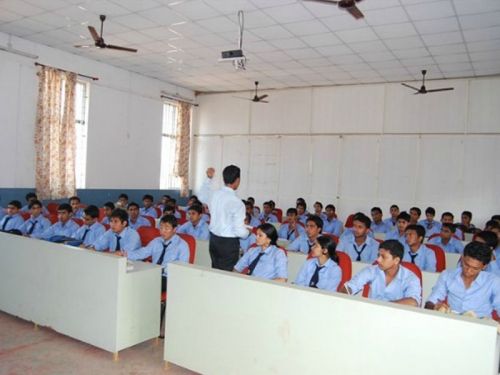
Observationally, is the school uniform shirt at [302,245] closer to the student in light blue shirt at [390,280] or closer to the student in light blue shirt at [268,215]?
the student in light blue shirt at [390,280]

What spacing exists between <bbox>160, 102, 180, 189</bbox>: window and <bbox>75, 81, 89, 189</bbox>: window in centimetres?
247

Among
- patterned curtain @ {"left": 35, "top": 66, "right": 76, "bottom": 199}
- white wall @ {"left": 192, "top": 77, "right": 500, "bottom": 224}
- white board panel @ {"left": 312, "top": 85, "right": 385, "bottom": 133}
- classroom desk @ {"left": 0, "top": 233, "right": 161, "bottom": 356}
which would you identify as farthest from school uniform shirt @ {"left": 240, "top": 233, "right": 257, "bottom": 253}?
white board panel @ {"left": 312, "top": 85, "right": 385, "bottom": 133}


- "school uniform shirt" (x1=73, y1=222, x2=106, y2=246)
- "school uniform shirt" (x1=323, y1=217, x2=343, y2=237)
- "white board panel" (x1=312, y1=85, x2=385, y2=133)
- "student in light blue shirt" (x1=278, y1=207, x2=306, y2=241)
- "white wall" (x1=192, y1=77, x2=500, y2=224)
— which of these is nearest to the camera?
"school uniform shirt" (x1=73, y1=222, x2=106, y2=246)

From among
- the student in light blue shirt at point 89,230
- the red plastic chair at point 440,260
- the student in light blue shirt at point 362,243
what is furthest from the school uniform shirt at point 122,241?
the red plastic chair at point 440,260

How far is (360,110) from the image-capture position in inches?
394

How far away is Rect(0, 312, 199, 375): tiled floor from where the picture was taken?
126 inches

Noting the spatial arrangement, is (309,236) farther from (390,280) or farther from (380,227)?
(380,227)

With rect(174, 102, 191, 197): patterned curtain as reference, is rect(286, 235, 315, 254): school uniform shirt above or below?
below

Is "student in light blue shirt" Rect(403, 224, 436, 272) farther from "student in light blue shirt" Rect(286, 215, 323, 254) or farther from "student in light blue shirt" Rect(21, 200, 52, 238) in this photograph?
"student in light blue shirt" Rect(21, 200, 52, 238)

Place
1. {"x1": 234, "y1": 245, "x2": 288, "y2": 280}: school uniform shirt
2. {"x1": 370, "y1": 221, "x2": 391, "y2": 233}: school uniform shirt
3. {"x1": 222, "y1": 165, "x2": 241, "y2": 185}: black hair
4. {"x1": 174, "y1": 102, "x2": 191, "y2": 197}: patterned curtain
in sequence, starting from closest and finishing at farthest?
{"x1": 234, "y1": 245, "x2": 288, "y2": 280}: school uniform shirt
{"x1": 222, "y1": 165, "x2": 241, "y2": 185}: black hair
{"x1": 370, "y1": 221, "x2": 391, "y2": 233}: school uniform shirt
{"x1": 174, "y1": 102, "x2": 191, "y2": 197}: patterned curtain

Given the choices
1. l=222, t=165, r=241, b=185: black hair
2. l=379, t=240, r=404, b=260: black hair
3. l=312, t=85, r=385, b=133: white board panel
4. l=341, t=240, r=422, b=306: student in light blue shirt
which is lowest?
l=341, t=240, r=422, b=306: student in light blue shirt

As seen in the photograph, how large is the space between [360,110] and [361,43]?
3125 mm

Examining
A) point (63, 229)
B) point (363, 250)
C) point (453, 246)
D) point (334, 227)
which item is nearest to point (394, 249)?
point (363, 250)

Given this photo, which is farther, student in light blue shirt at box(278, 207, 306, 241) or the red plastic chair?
student in light blue shirt at box(278, 207, 306, 241)
